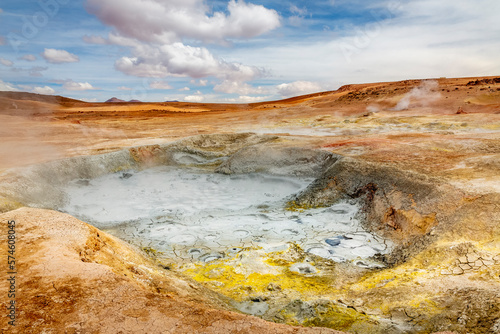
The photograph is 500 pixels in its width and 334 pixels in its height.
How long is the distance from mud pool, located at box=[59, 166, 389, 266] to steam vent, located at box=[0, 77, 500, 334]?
32 mm

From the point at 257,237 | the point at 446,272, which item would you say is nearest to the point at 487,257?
the point at 446,272

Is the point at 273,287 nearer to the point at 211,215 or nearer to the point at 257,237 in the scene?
the point at 257,237

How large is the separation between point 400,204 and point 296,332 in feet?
10.6

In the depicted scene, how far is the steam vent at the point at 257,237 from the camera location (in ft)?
6.69

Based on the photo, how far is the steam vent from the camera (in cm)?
204

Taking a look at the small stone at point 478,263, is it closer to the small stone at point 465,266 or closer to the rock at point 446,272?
the small stone at point 465,266

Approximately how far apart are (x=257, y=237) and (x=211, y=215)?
123 centimetres

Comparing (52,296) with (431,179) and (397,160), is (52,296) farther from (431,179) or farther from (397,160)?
(397,160)

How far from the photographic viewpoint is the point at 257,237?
4.49 m

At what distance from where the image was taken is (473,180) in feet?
13.6

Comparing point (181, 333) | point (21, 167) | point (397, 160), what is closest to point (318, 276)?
point (181, 333)

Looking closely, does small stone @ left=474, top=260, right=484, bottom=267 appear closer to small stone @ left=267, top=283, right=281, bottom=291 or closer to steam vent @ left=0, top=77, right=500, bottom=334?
steam vent @ left=0, top=77, right=500, bottom=334

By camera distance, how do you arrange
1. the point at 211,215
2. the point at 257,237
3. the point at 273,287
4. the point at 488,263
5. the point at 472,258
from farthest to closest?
the point at 211,215
the point at 257,237
the point at 273,287
the point at 472,258
the point at 488,263

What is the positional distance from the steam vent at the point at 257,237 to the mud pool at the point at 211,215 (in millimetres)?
32
